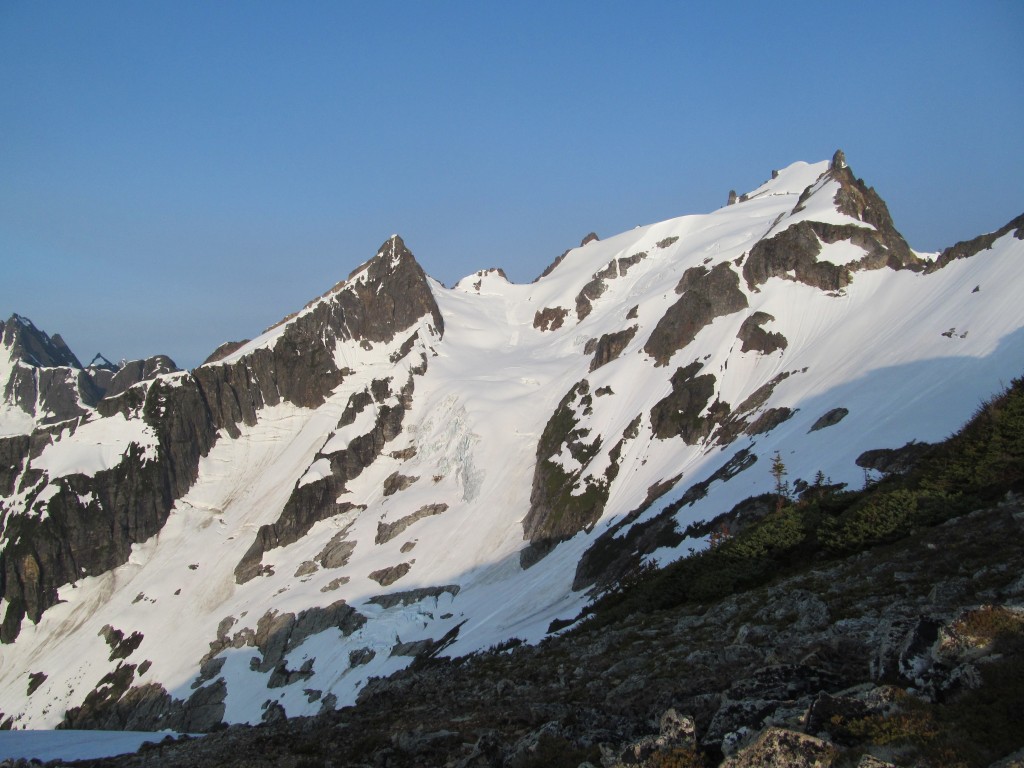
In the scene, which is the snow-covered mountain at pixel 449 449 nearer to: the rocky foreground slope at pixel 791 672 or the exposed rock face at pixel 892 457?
the exposed rock face at pixel 892 457

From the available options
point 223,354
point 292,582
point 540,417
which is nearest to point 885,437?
point 540,417

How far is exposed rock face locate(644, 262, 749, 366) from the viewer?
10288 cm

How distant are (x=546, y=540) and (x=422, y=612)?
17.9 metres

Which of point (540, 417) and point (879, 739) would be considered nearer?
point (879, 739)

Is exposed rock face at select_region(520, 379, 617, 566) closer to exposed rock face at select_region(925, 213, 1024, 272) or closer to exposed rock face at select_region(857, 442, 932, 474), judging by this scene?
exposed rock face at select_region(857, 442, 932, 474)

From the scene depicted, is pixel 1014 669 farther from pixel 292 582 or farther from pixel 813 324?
pixel 292 582

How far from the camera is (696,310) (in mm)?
104562

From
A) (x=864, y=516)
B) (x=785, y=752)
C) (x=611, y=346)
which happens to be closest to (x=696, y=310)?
(x=611, y=346)

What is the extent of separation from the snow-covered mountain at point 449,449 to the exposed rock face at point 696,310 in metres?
0.35

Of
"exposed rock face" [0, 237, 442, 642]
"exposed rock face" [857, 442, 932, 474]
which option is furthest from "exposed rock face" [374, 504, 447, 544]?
"exposed rock face" [857, 442, 932, 474]

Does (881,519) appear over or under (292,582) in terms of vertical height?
under

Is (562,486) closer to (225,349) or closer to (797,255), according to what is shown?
(797,255)

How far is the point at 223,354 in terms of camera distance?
181 metres

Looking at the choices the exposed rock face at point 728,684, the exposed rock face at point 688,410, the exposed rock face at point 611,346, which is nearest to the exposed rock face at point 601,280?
the exposed rock face at point 611,346
